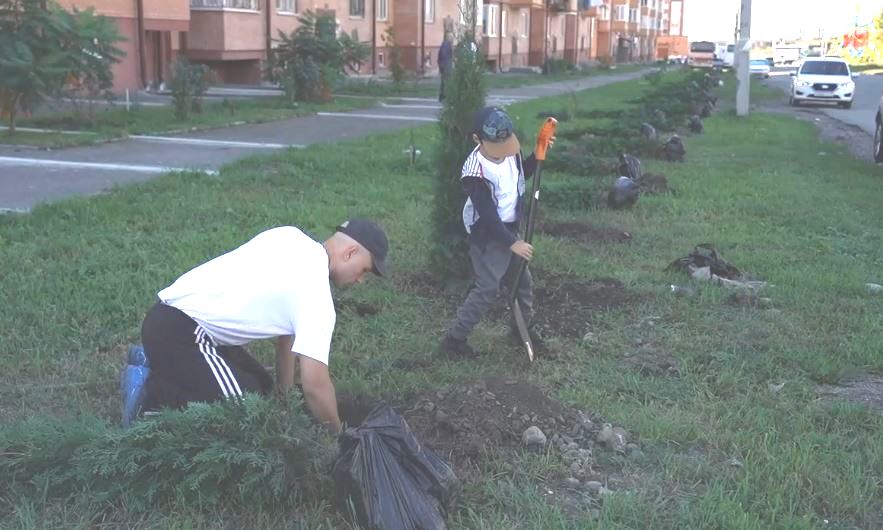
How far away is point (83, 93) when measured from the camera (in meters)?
15.0

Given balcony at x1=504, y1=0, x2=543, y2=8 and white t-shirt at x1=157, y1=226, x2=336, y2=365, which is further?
balcony at x1=504, y1=0, x2=543, y2=8

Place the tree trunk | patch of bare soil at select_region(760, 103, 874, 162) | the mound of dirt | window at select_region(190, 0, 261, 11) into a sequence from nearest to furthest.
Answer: the mound of dirt < the tree trunk < patch of bare soil at select_region(760, 103, 874, 162) < window at select_region(190, 0, 261, 11)

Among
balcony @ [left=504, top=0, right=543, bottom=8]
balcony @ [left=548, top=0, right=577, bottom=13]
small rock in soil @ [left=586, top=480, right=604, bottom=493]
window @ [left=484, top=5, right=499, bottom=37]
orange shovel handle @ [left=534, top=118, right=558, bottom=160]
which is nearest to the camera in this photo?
small rock in soil @ [left=586, top=480, right=604, bottom=493]

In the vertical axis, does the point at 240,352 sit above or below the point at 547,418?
above

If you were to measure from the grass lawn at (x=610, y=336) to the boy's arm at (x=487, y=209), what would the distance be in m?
0.70

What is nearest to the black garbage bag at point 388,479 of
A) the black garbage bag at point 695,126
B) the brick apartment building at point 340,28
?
the brick apartment building at point 340,28

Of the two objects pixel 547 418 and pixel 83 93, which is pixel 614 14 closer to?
pixel 83 93

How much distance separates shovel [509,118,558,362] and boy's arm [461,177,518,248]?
204mm

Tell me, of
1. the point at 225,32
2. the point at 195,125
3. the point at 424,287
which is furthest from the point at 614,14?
the point at 424,287

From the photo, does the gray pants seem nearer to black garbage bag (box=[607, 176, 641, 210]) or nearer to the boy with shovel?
the boy with shovel

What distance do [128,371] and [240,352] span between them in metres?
0.45

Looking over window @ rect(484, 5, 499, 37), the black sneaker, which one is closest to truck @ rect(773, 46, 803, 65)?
window @ rect(484, 5, 499, 37)

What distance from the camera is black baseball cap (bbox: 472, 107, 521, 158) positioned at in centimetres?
478

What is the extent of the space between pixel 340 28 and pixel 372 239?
28.9m
